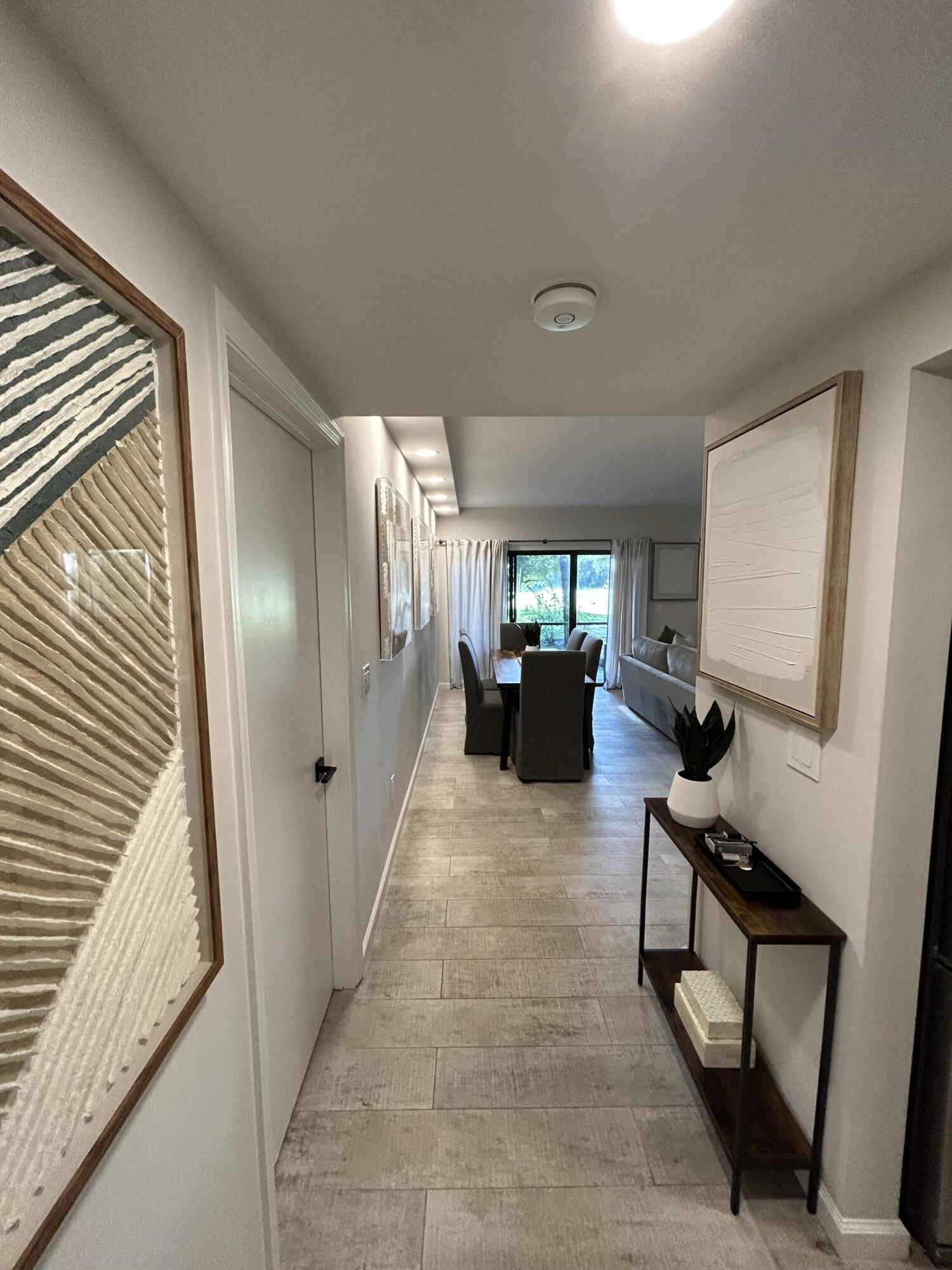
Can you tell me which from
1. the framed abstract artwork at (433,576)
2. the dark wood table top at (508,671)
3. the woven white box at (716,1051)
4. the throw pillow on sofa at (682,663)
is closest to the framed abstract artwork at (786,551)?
the woven white box at (716,1051)

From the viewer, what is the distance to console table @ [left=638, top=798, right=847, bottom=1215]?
1.25 meters

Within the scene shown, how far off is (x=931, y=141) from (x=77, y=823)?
134 cm

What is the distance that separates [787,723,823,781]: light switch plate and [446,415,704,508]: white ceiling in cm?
233

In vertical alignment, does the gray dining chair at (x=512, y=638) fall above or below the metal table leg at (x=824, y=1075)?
above

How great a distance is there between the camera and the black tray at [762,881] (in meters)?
1.35

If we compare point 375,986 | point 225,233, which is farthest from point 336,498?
point 375,986

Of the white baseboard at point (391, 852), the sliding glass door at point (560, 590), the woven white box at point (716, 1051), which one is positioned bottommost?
the white baseboard at point (391, 852)

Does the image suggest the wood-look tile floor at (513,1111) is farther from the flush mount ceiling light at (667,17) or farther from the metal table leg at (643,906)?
the flush mount ceiling light at (667,17)

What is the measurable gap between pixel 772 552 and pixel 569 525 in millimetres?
6169

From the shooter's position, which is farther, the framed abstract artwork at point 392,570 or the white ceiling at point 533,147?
the framed abstract artwork at point 392,570

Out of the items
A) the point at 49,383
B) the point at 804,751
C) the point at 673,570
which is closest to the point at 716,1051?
the point at 804,751

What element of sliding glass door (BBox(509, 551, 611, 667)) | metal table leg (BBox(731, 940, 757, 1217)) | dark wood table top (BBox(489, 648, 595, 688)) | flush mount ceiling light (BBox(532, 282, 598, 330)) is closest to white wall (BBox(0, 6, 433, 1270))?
flush mount ceiling light (BBox(532, 282, 598, 330))

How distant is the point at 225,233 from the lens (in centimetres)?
91

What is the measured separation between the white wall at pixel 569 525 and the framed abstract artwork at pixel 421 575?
215 cm
